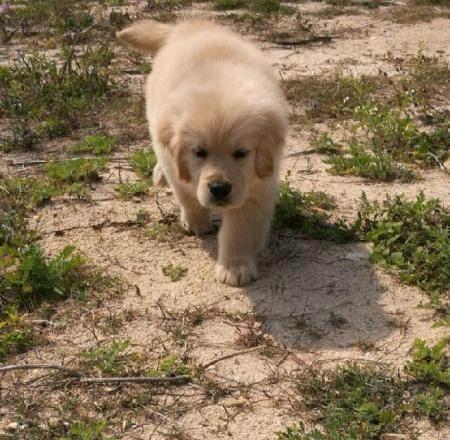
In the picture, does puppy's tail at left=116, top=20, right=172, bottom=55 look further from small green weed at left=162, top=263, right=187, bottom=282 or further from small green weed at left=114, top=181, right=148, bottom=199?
small green weed at left=162, top=263, right=187, bottom=282

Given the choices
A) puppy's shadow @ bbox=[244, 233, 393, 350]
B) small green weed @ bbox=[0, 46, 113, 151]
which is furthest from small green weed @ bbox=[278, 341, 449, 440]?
small green weed @ bbox=[0, 46, 113, 151]

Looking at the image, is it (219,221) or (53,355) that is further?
(219,221)

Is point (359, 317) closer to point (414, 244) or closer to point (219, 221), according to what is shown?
point (414, 244)

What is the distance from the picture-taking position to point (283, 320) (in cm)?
336

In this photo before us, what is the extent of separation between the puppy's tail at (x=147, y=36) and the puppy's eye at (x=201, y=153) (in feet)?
5.78

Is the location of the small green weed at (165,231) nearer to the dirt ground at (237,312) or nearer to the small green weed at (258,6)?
the dirt ground at (237,312)

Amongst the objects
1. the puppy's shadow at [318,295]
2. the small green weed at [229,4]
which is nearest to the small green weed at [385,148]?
the puppy's shadow at [318,295]

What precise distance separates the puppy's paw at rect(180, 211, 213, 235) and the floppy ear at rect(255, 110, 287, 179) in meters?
0.66

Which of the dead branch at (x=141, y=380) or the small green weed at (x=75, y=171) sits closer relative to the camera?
the dead branch at (x=141, y=380)

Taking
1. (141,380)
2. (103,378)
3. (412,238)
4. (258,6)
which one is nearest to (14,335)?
(103,378)

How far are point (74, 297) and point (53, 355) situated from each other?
425mm

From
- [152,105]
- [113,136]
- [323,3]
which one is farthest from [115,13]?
[152,105]

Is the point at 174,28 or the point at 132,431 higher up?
the point at 174,28

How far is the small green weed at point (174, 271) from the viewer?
3762 millimetres
